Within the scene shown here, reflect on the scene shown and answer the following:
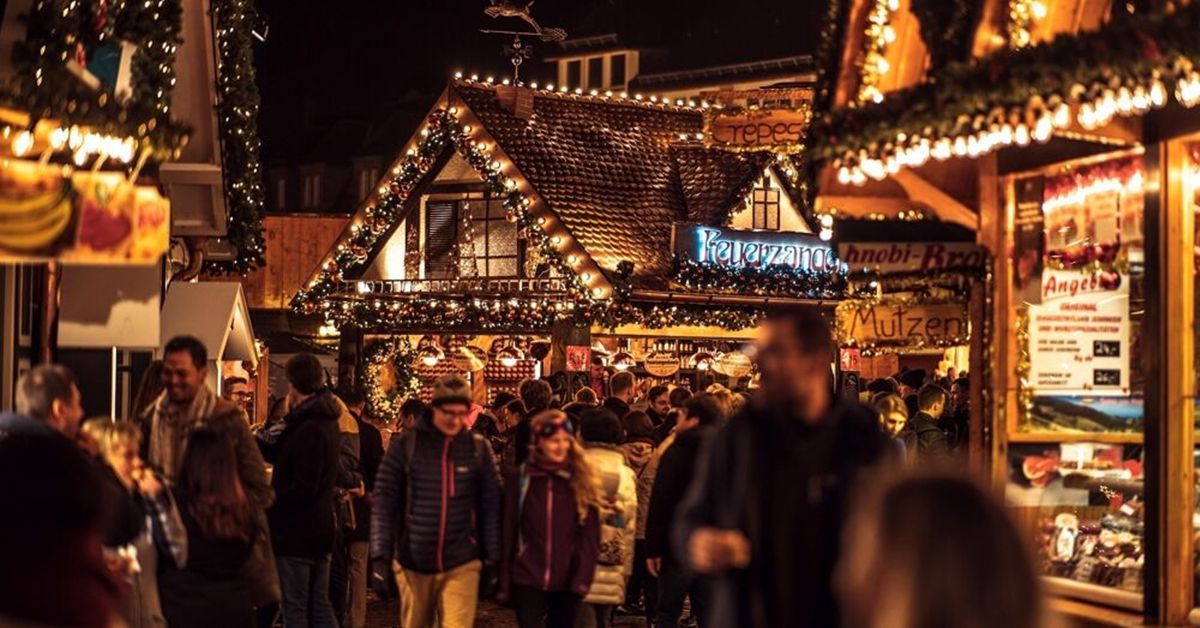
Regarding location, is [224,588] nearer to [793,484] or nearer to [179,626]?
[179,626]

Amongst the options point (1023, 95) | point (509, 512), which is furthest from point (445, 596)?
point (1023, 95)

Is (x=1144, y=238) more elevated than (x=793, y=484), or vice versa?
(x=1144, y=238)

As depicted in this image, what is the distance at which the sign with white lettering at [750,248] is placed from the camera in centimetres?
2870

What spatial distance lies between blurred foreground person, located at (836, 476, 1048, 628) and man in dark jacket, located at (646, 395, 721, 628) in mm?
8458

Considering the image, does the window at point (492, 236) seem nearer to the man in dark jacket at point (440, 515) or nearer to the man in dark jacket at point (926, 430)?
the man in dark jacket at point (926, 430)

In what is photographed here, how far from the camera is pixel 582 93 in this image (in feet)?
104

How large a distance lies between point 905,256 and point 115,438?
4.66 m

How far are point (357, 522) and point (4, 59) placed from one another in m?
5.56

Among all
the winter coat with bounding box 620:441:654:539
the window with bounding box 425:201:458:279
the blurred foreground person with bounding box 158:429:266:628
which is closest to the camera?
the blurred foreground person with bounding box 158:429:266:628

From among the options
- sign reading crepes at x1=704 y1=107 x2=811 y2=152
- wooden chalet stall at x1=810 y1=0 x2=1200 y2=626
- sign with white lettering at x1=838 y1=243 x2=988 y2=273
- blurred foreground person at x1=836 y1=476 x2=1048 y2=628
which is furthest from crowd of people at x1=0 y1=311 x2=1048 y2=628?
sign reading crepes at x1=704 y1=107 x2=811 y2=152

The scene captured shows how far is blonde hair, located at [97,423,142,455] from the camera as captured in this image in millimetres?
8805

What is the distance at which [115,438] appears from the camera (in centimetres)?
881

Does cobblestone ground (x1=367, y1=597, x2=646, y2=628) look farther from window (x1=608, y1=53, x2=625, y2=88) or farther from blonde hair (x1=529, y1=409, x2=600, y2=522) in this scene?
window (x1=608, y1=53, x2=625, y2=88)

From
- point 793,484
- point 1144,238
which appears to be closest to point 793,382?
point 793,484
